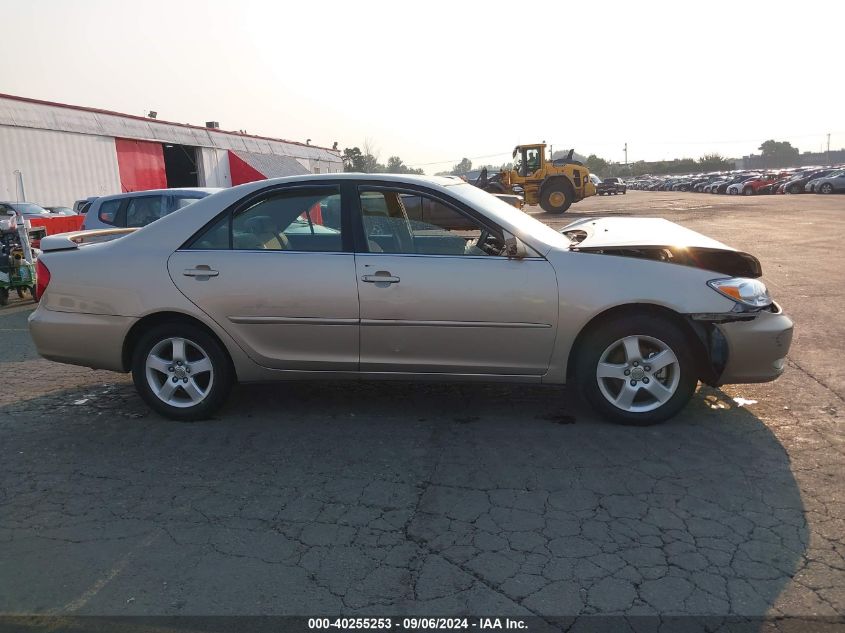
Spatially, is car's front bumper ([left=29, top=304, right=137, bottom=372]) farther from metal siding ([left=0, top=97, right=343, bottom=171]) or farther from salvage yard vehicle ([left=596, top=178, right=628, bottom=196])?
salvage yard vehicle ([left=596, top=178, right=628, bottom=196])

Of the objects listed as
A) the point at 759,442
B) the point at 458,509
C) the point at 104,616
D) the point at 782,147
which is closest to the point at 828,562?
the point at 759,442

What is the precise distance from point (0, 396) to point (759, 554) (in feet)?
17.8

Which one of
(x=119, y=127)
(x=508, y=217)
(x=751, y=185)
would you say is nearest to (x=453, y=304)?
(x=508, y=217)

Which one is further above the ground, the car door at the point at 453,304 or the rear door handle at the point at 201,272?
the rear door handle at the point at 201,272

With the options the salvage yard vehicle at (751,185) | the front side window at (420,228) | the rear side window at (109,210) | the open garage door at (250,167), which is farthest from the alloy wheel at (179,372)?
the salvage yard vehicle at (751,185)

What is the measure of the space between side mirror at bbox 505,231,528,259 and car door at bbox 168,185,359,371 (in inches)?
39.5

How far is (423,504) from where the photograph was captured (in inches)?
137

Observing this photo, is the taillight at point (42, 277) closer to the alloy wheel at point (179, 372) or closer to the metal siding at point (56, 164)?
the alloy wheel at point (179, 372)

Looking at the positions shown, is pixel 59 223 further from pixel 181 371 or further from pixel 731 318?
pixel 731 318

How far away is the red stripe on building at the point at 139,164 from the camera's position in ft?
92.5

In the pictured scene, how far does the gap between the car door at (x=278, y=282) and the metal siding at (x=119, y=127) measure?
22.0 meters

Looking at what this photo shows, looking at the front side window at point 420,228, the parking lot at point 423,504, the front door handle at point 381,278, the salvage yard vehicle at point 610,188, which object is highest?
the salvage yard vehicle at point 610,188

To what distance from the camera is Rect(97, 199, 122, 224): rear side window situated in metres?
10.3

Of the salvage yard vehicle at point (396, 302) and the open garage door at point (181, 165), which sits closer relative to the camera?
the salvage yard vehicle at point (396, 302)
